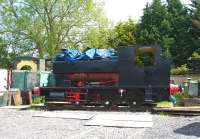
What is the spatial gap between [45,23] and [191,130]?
107 feet

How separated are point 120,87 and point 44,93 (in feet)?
13.2

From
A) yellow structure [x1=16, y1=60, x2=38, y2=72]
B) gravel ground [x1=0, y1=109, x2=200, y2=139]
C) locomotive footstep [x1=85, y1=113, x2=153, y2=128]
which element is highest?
yellow structure [x1=16, y1=60, x2=38, y2=72]

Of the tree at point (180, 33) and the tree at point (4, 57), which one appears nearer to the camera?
the tree at point (4, 57)

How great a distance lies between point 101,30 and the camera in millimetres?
47406

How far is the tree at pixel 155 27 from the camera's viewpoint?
168 ft

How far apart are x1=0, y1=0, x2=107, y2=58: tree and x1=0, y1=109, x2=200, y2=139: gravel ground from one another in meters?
27.8

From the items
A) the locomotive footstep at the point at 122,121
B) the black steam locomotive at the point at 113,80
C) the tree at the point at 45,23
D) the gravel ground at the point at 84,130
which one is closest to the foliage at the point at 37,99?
the black steam locomotive at the point at 113,80

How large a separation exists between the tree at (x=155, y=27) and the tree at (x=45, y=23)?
23.9 feet

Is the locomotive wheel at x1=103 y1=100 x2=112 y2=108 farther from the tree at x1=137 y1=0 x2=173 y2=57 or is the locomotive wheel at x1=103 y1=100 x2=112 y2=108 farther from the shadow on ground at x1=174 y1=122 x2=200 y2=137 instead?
the tree at x1=137 y1=0 x2=173 y2=57

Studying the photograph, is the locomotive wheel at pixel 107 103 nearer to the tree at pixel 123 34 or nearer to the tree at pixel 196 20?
the tree at pixel 196 20

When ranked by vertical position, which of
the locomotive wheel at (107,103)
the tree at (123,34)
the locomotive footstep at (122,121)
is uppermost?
the tree at (123,34)

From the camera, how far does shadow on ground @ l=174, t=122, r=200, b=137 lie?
545 inches

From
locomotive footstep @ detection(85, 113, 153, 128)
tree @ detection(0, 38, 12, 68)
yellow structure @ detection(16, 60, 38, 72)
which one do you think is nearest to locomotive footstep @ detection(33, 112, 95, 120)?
locomotive footstep @ detection(85, 113, 153, 128)

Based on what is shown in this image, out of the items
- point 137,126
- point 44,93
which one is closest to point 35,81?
point 44,93
